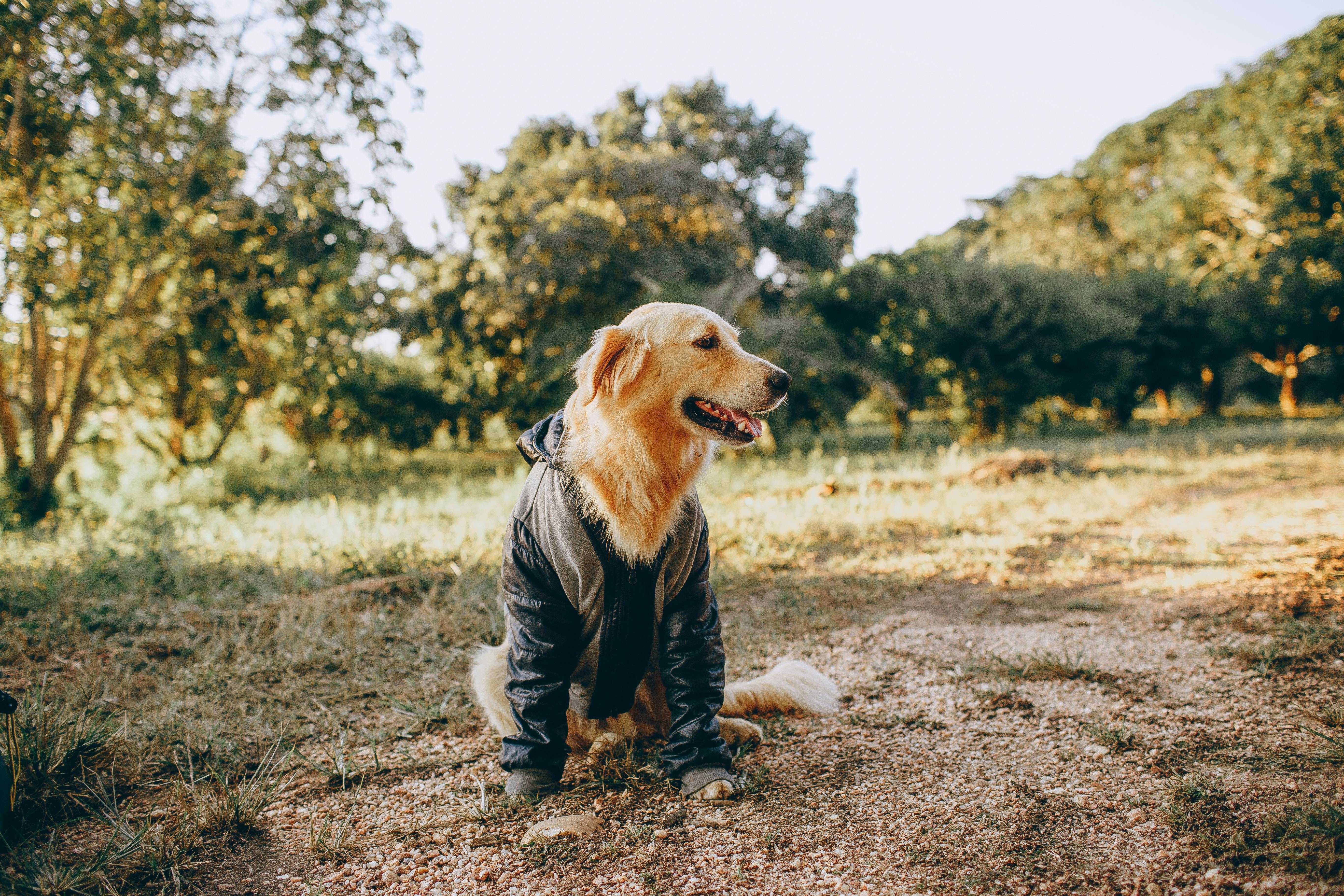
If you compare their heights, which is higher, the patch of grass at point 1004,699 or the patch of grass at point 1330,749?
the patch of grass at point 1330,749

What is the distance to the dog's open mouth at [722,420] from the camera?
2332 mm

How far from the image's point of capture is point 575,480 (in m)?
2.23

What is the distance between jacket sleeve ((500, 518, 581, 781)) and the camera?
2.17 metres

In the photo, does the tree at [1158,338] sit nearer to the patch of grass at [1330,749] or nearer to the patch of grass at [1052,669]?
the patch of grass at [1052,669]

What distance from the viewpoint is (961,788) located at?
2.18 metres

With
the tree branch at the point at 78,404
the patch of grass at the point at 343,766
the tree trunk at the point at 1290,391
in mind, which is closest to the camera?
the patch of grass at the point at 343,766

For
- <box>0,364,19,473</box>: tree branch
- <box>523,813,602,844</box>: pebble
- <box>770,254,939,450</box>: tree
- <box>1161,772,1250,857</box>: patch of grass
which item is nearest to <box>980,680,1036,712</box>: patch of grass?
<box>1161,772,1250,857</box>: patch of grass

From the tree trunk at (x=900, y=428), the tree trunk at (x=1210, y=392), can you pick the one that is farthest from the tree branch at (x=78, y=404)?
the tree trunk at (x=1210, y=392)

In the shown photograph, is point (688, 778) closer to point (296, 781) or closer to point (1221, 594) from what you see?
point (296, 781)

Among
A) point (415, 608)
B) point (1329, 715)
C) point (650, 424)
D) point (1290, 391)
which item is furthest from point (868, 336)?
point (1290, 391)

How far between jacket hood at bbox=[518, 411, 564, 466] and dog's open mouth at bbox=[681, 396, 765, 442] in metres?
0.47

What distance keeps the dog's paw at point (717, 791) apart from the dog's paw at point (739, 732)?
34 centimetres

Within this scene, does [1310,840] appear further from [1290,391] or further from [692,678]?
[1290,391]

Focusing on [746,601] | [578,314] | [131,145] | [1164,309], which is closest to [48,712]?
[746,601]
